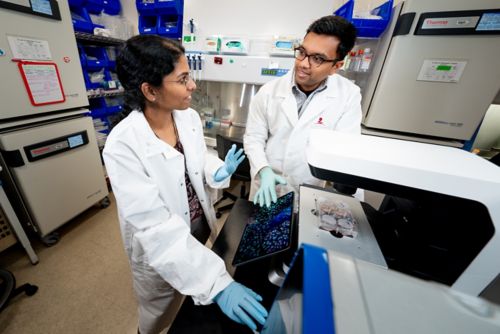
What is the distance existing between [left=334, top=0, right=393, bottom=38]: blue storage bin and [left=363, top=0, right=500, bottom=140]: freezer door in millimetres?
134

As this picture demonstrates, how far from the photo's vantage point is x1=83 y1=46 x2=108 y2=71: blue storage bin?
2.06m

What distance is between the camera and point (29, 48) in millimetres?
1253

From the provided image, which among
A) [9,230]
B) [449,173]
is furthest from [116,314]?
[449,173]

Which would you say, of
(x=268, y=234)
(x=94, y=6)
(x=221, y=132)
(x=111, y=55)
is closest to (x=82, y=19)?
(x=94, y=6)

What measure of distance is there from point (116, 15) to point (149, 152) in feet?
8.83

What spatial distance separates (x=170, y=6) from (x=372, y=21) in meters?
1.83

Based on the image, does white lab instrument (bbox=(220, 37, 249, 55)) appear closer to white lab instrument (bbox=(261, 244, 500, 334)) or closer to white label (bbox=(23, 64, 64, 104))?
white label (bbox=(23, 64, 64, 104))

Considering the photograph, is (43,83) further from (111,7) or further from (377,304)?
(377,304)

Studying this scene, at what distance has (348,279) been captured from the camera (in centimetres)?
25

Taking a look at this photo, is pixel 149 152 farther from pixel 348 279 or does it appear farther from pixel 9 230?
pixel 9 230

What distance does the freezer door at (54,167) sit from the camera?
1312mm

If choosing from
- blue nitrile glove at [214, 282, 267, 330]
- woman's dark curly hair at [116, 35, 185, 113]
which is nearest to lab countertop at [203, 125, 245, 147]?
woman's dark curly hair at [116, 35, 185, 113]

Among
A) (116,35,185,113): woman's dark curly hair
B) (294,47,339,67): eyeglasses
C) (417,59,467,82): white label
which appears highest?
(417,59,467,82): white label

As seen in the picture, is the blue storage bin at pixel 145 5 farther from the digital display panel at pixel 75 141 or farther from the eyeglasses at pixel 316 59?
the eyeglasses at pixel 316 59
